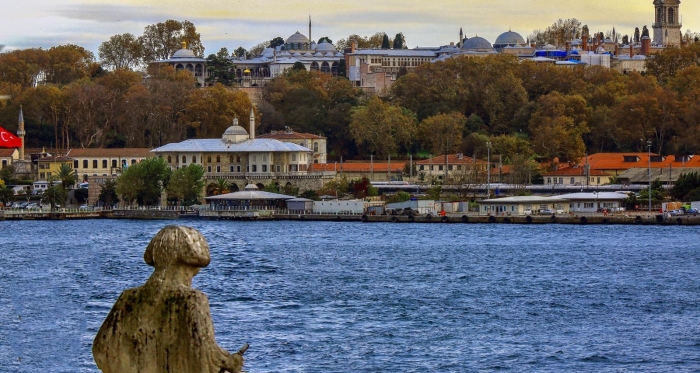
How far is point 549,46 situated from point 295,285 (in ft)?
309

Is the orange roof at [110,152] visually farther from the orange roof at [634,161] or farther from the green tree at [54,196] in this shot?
the orange roof at [634,161]

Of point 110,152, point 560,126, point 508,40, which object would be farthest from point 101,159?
point 508,40

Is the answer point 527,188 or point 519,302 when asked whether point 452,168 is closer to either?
point 527,188

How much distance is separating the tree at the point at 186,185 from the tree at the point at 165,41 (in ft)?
164

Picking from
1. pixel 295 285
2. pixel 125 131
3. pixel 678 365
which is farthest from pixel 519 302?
pixel 125 131

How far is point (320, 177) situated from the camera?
79562mm

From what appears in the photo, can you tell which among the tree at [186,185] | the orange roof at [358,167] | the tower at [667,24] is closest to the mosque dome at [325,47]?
the tower at [667,24]

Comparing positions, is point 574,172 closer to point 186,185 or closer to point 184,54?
point 186,185

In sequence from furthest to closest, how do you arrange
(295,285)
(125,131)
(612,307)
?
(125,131), (295,285), (612,307)

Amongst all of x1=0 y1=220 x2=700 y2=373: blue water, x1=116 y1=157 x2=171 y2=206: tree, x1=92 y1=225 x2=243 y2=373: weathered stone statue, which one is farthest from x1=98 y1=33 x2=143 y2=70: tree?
x1=92 y1=225 x2=243 y2=373: weathered stone statue

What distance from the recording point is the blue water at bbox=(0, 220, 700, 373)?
24.7 metres

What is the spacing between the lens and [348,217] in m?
70.9

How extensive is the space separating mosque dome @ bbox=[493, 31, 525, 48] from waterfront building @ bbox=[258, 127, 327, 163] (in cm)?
4737

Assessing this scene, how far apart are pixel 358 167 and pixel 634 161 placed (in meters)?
15.8
